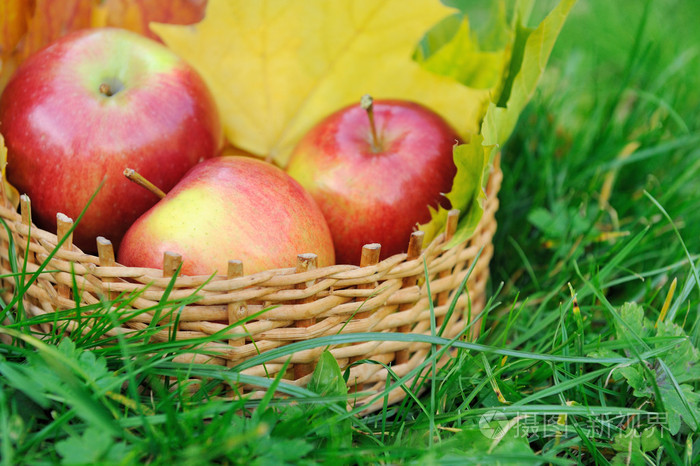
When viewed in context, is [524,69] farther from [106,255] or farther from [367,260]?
[106,255]

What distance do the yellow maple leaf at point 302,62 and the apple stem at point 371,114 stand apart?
0.58 ft

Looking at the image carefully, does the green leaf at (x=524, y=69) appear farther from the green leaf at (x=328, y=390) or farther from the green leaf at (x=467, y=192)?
the green leaf at (x=328, y=390)

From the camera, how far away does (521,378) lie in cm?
95

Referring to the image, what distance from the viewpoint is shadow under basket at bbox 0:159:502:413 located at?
0.77 m

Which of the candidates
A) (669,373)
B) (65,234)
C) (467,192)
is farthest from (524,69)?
(65,234)

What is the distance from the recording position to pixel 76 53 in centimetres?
104

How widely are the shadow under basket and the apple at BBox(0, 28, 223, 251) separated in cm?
11

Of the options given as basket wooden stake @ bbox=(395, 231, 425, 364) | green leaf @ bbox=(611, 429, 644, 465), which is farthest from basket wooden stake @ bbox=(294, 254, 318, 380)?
green leaf @ bbox=(611, 429, 644, 465)

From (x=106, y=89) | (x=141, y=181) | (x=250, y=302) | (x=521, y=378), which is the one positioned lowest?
(x=521, y=378)

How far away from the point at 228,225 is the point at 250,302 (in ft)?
0.44

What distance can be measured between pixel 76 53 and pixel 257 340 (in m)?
0.61

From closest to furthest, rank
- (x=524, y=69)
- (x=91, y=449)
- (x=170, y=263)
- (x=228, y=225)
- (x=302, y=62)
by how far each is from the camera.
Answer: (x=91, y=449), (x=170, y=263), (x=228, y=225), (x=524, y=69), (x=302, y=62)

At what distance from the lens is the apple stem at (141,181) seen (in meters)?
0.88

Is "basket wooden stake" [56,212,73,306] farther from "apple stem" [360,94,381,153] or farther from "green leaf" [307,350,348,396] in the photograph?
"apple stem" [360,94,381,153]
